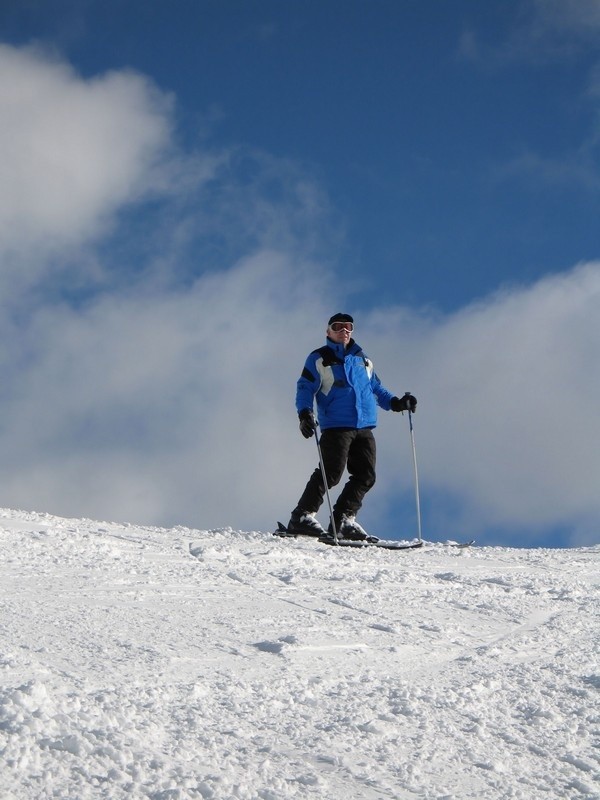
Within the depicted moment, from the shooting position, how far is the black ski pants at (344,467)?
941cm

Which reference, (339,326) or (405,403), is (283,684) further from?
(405,403)

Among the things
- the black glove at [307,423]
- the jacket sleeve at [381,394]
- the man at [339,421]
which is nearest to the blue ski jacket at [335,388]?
the man at [339,421]

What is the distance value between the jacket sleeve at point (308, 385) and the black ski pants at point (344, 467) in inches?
17.0

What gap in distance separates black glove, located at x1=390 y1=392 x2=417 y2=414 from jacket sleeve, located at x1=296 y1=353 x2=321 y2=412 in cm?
130

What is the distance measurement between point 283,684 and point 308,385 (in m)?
6.32

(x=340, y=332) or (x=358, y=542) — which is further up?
(x=340, y=332)

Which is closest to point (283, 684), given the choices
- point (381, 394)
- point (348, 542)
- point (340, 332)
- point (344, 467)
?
point (348, 542)

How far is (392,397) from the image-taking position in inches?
407

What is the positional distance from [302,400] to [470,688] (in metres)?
6.09

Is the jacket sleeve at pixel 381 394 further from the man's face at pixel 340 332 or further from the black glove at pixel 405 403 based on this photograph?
the man's face at pixel 340 332

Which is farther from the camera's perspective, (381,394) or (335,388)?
(381,394)

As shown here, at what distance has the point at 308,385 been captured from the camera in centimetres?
945

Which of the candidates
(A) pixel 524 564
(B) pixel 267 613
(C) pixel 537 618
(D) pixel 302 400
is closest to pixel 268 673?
(B) pixel 267 613

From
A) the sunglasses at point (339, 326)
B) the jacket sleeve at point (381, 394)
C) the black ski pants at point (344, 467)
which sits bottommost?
the black ski pants at point (344, 467)
